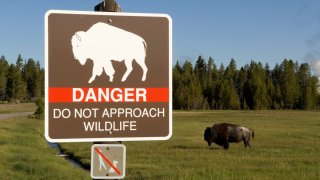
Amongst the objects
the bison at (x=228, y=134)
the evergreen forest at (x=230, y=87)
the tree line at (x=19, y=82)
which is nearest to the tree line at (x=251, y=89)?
the evergreen forest at (x=230, y=87)

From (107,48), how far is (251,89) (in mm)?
155849

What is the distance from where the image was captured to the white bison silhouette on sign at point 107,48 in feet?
11.6

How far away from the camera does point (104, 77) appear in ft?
11.6

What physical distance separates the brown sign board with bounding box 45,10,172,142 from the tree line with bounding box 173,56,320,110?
482 ft

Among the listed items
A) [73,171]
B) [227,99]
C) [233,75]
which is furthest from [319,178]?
[233,75]

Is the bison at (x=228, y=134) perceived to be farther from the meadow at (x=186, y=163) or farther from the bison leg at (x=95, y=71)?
the bison leg at (x=95, y=71)

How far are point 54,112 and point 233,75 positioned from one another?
171058 mm

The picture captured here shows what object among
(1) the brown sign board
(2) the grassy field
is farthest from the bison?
(1) the brown sign board

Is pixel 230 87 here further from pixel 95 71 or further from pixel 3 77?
pixel 95 71

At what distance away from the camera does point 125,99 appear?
3580 millimetres

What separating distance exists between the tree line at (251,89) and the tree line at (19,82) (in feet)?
137

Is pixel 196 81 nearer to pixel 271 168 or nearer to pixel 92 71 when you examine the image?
pixel 271 168

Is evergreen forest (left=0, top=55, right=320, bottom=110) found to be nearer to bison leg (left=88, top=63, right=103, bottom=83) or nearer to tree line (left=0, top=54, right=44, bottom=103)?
tree line (left=0, top=54, right=44, bottom=103)

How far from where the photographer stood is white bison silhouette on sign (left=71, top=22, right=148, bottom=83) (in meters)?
3.53
